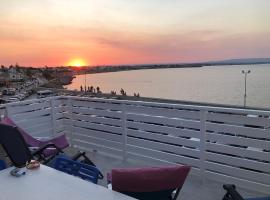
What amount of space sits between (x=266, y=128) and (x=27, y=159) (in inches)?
101

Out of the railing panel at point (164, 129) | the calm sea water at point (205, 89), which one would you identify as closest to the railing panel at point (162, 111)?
the railing panel at point (164, 129)

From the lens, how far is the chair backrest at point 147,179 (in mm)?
1753

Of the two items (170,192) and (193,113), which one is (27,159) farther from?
(193,113)

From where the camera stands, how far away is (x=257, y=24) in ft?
34.8

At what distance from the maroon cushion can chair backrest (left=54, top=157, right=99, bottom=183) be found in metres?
0.45

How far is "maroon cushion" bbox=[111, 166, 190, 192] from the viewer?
5.75 ft

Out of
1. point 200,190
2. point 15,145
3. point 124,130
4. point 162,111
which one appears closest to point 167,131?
point 162,111

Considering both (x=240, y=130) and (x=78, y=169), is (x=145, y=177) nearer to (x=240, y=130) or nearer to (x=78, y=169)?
(x=78, y=169)

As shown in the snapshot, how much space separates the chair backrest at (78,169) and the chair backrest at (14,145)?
318mm

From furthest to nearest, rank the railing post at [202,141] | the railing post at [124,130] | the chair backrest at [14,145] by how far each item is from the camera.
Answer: the railing post at [124,130] → the railing post at [202,141] → the chair backrest at [14,145]

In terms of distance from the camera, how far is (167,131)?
4227 millimetres

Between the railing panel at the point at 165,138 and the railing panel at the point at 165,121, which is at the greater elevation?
the railing panel at the point at 165,121

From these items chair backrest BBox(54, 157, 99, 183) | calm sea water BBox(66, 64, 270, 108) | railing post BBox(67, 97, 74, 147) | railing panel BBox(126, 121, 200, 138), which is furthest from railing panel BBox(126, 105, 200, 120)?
calm sea water BBox(66, 64, 270, 108)

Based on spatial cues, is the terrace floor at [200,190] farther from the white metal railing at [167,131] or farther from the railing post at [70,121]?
the railing post at [70,121]
